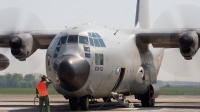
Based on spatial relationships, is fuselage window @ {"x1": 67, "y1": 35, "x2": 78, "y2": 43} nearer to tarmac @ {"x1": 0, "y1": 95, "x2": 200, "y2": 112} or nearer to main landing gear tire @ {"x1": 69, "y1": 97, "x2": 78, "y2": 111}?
main landing gear tire @ {"x1": 69, "y1": 97, "x2": 78, "y2": 111}

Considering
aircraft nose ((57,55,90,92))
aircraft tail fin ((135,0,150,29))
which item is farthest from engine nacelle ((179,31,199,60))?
aircraft tail fin ((135,0,150,29))

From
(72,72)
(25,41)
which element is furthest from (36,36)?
(72,72)

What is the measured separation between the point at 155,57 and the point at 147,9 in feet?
17.8

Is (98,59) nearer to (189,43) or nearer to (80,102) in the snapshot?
(80,102)

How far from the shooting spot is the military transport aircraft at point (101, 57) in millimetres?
18641

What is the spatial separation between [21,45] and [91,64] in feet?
23.8

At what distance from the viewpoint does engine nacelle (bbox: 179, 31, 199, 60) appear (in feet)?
73.8

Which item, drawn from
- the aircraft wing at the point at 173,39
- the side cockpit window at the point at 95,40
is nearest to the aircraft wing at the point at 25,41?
the aircraft wing at the point at 173,39

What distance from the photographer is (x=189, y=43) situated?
22500 millimetres

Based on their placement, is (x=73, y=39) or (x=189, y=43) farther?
(x=189, y=43)

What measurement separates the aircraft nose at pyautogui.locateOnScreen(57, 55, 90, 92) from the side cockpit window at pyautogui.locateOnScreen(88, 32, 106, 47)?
1.37 m

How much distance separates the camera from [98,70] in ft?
64.2

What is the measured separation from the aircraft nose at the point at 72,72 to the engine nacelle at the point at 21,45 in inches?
282

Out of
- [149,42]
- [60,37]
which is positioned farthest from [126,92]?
[60,37]
